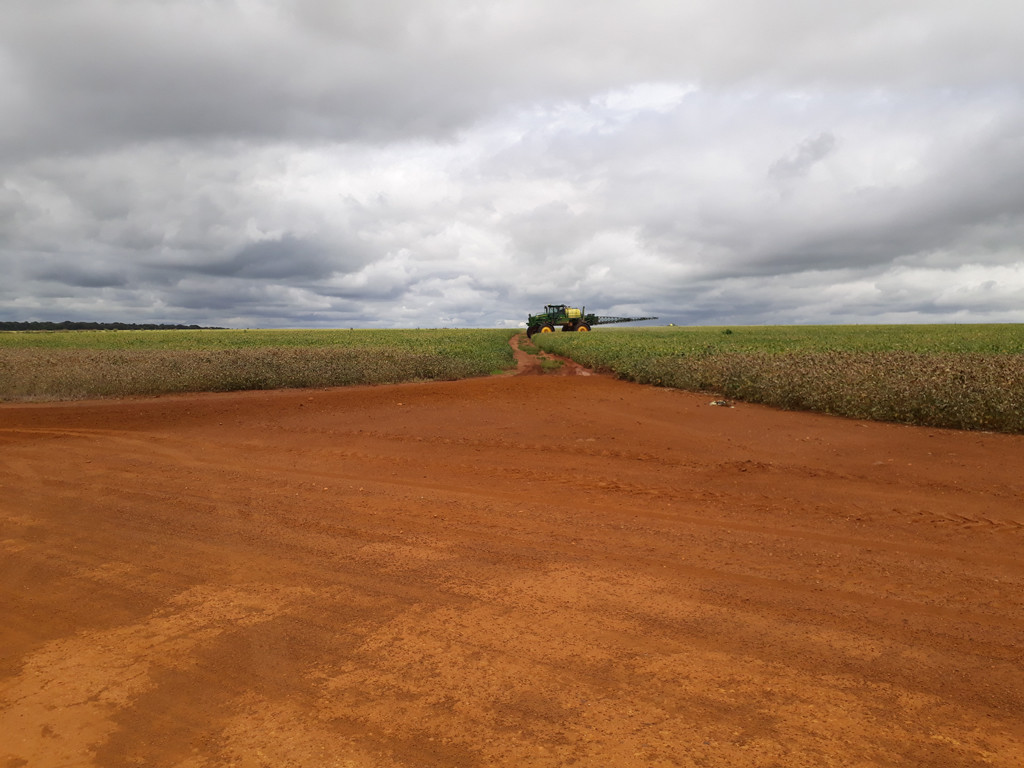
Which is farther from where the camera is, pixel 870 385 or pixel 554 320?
pixel 554 320

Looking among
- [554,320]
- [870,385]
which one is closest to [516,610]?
[870,385]

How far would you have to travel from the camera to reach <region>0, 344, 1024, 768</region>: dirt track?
121 inches

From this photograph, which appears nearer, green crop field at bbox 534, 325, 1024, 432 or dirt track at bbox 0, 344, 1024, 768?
dirt track at bbox 0, 344, 1024, 768

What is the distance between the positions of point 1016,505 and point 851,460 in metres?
2.21

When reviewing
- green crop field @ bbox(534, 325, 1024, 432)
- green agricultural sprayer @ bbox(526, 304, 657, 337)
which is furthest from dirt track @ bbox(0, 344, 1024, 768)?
green agricultural sprayer @ bbox(526, 304, 657, 337)

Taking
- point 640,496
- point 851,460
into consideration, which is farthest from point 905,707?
point 851,460

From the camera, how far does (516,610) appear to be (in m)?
4.33

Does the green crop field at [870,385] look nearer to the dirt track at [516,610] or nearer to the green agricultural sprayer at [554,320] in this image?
Answer: the dirt track at [516,610]

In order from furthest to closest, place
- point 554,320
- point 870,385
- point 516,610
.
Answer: point 554,320 → point 870,385 → point 516,610

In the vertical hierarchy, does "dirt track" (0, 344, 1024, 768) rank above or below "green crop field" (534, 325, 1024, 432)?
below

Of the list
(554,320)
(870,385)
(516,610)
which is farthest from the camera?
(554,320)

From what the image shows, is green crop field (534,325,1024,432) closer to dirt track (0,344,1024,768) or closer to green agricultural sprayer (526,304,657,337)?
dirt track (0,344,1024,768)

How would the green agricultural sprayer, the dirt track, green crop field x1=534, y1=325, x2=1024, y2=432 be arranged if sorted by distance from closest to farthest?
1. the dirt track
2. green crop field x1=534, y1=325, x2=1024, y2=432
3. the green agricultural sprayer

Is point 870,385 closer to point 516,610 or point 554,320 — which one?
point 516,610
